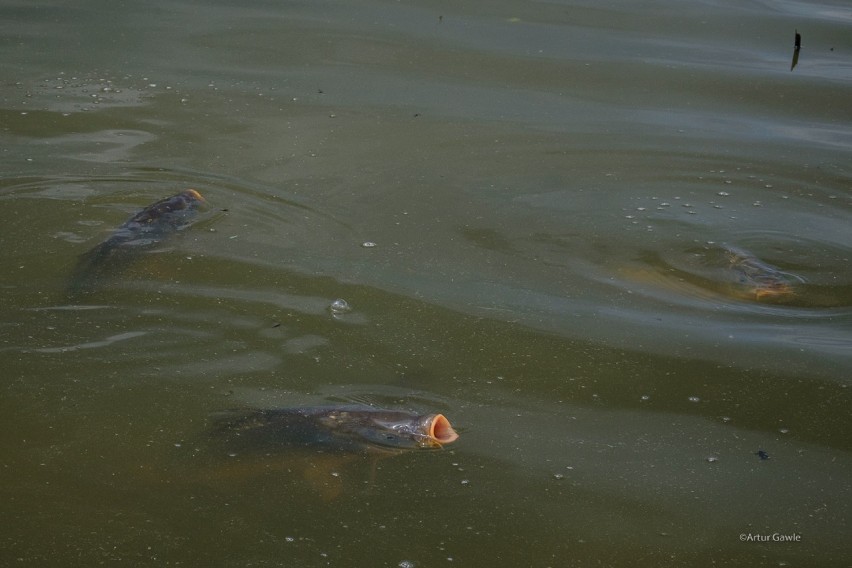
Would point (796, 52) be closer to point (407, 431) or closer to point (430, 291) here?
point (430, 291)

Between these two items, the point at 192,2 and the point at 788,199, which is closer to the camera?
the point at 788,199

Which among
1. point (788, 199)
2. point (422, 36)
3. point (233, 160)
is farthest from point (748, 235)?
point (422, 36)

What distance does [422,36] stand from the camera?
6.42m

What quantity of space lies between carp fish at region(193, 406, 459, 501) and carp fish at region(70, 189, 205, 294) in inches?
40.4

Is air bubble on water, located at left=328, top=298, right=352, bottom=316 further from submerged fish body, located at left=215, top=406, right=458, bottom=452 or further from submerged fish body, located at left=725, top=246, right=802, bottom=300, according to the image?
submerged fish body, located at left=725, top=246, right=802, bottom=300

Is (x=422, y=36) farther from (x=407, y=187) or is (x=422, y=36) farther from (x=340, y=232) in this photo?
(x=340, y=232)

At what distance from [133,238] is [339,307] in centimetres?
91

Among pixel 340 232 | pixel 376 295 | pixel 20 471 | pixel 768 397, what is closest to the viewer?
pixel 20 471

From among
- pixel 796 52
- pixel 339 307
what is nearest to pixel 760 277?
pixel 339 307

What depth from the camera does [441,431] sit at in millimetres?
2955

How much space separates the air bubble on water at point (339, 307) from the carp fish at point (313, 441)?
66 cm

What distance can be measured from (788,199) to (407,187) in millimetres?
1774

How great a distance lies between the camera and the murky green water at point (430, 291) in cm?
272

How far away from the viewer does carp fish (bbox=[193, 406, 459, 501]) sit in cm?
279
